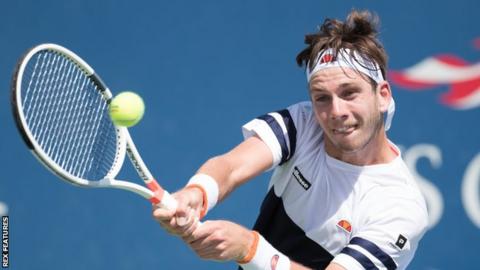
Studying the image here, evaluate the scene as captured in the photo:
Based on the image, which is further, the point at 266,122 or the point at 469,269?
the point at 469,269

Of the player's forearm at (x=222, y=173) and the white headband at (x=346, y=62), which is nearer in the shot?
the player's forearm at (x=222, y=173)

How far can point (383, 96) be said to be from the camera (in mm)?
3531

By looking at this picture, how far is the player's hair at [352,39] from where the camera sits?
346cm

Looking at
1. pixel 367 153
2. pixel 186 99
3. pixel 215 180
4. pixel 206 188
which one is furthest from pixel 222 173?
pixel 186 99

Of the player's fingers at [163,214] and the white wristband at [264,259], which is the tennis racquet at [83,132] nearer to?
the player's fingers at [163,214]

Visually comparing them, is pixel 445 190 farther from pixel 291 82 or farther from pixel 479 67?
pixel 291 82

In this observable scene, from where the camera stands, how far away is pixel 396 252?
3.43 m

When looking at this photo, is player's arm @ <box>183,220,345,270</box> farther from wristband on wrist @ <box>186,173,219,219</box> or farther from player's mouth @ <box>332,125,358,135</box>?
player's mouth @ <box>332,125,358,135</box>

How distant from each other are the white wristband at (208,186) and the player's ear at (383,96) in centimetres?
79

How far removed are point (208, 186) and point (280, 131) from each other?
547mm

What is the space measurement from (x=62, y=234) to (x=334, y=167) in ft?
7.88

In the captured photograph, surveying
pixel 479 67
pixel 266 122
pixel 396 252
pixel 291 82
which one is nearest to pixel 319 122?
pixel 266 122

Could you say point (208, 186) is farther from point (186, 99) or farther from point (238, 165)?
point (186, 99)

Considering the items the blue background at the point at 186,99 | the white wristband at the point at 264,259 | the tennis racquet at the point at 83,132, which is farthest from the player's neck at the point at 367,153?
the blue background at the point at 186,99
